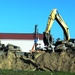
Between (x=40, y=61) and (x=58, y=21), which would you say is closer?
(x=40, y=61)

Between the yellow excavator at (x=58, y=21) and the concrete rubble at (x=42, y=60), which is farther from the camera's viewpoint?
the yellow excavator at (x=58, y=21)

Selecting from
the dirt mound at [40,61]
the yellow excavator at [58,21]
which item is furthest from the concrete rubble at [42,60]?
the yellow excavator at [58,21]

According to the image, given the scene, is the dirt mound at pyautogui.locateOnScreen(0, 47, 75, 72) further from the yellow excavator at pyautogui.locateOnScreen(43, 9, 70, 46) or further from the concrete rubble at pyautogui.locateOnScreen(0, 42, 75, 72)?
the yellow excavator at pyautogui.locateOnScreen(43, 9, 70, 46)

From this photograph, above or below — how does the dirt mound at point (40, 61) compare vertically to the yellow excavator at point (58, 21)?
below

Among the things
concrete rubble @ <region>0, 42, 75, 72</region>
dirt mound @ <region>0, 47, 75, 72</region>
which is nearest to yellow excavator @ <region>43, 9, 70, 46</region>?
concrete rubble @ <region>0, 42, 75, 72</region>

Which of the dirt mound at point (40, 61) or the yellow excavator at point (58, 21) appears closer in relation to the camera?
the dirt mound at point (40, 61)

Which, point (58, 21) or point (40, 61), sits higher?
point (58, 21)

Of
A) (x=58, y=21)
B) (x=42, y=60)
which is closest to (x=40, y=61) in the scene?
(x=42, y=60)

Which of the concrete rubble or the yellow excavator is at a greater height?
the yellow excavator

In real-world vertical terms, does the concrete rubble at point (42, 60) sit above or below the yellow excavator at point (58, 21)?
below

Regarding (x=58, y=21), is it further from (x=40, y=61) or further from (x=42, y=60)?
(x=40, y=61)

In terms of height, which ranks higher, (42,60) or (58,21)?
(58,21)

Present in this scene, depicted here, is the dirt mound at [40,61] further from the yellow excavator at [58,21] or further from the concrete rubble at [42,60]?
the yellow excavator at [58,21]

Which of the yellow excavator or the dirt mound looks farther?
the yellow excavator
